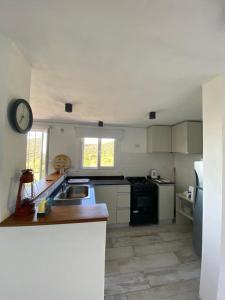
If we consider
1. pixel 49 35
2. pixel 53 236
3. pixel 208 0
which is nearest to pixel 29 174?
pixel 53 236

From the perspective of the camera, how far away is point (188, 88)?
1707mm

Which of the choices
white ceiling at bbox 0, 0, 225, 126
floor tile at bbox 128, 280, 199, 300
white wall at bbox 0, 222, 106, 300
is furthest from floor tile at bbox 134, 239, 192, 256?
white ceiling at bbox 0, 0, 225, 126

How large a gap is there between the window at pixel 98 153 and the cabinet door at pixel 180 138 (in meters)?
1.40

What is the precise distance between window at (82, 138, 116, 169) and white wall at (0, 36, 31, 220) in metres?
2.64

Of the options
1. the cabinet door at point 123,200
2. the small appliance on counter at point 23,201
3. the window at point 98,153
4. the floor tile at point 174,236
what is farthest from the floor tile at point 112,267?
the window at point 98,153

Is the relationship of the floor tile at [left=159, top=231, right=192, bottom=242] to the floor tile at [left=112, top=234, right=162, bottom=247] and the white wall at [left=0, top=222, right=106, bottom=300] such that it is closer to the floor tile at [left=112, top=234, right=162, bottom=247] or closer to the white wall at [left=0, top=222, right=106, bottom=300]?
the floor tile at [left=112, top=234, right=162, bottom=247]

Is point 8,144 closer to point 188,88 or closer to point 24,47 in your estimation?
point 24,47

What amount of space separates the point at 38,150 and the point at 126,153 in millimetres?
2051

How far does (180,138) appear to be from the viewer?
11.1ft

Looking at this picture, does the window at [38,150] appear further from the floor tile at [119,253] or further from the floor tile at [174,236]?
the floor tile at [174,236]

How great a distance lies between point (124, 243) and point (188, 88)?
8.14ft

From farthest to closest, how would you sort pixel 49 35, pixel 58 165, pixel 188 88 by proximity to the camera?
pixel 58 165 → pixel 188 88 → pixel 49 35

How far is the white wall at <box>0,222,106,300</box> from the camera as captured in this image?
1134 millimetres

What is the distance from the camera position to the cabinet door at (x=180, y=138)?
3166 millimetres
